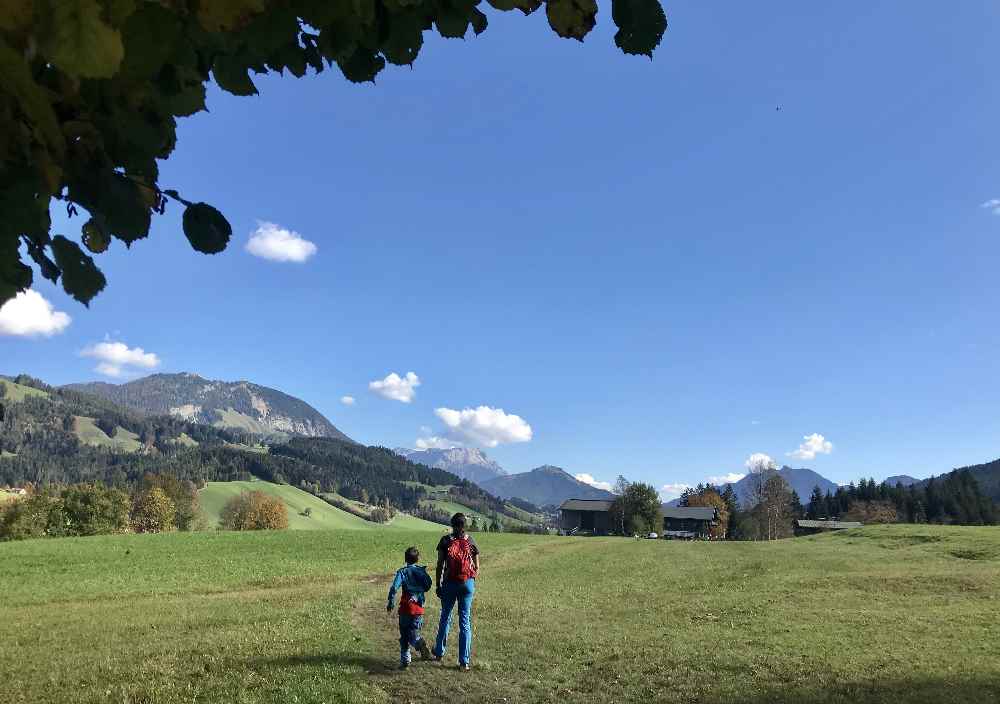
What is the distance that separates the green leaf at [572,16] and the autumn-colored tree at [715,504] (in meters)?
126

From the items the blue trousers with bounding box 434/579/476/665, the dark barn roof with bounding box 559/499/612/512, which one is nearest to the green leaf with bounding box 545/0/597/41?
the blue trousers with bounding box 434/579/476/665

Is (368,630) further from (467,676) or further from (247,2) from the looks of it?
(247,2)

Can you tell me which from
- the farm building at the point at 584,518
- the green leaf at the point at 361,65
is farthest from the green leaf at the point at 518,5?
the farm building at the point at 584,518

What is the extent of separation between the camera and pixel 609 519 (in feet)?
413

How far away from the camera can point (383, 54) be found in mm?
2684

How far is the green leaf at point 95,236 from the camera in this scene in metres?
2.38

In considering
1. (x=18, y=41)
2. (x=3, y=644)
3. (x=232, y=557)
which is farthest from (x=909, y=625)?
(x=232, y=557)

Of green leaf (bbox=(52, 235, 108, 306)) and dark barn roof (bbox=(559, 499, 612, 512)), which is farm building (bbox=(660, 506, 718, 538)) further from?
green leaf (bbox=(52, 235, 108, 306))

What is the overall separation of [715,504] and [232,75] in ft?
491

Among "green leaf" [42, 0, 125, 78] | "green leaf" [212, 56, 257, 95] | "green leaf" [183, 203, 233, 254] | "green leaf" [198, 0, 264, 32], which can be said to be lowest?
"green leaf" [42, 0, 125, 78]

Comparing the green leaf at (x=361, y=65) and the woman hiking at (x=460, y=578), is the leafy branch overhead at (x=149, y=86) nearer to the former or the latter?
the green leaf at (x=361, y=65)

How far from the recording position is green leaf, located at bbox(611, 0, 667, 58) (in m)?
2.25

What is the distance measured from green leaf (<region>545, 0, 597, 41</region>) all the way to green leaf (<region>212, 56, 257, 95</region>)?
1.20 m

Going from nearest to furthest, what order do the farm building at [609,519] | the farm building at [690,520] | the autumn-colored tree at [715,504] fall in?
the autumn-colored tree at [715,504] → the farm building at [690,520] → the farm building at [609,519]
